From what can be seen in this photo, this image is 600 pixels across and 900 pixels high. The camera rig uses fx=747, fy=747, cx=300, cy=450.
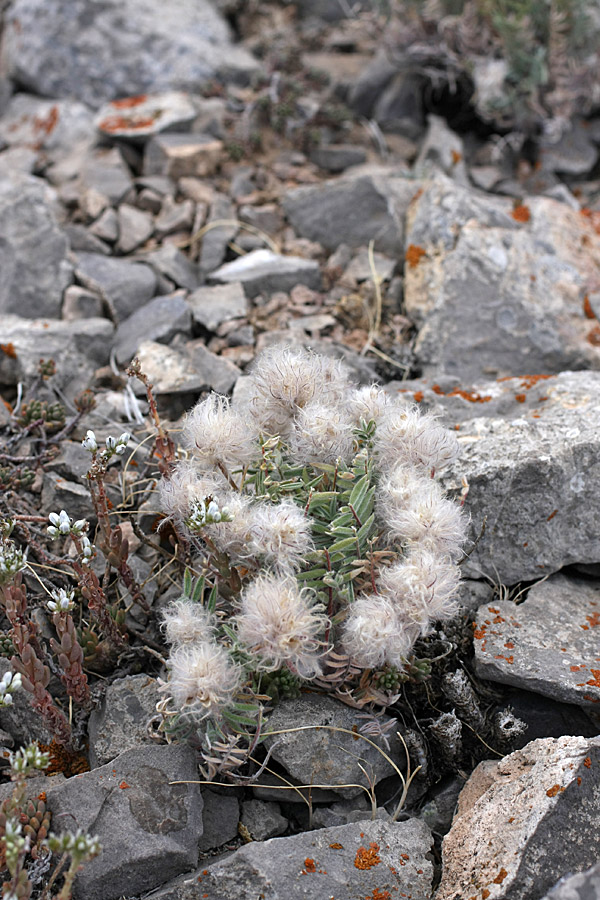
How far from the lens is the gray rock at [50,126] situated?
22.2 feet

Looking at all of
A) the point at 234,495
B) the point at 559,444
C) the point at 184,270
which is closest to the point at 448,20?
the point at 184,270

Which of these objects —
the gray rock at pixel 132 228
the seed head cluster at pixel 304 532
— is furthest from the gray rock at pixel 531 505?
the gray rock at pixel 132 228

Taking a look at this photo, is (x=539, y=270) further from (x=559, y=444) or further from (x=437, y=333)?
(x=559, y=444)

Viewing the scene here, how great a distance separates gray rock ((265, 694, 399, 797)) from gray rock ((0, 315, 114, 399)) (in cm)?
242

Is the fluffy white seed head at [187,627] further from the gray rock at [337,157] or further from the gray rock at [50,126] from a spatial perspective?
the gray rock at [50,126]

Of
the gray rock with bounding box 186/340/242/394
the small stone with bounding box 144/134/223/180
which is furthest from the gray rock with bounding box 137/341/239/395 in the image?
the small stone with bounding box 144/134/223/180

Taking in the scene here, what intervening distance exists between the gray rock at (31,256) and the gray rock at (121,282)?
0.46 ft

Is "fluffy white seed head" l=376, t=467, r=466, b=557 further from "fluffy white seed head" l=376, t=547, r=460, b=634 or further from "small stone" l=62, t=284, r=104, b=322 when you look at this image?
"small stone" l=62, t=284, r=104, b=322

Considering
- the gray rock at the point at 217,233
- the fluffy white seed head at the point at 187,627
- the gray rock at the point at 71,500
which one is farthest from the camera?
the gray rock at the point at 217,233

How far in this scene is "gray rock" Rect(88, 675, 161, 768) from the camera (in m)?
2.91

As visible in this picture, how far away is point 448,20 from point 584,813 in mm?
6475

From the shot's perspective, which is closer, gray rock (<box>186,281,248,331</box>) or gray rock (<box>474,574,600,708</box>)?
gray rock (<box>474,574,600,708</box>)

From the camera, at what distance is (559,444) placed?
347 centimetres

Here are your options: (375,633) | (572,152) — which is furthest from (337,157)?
(375,633)
